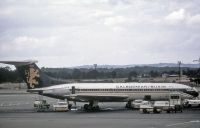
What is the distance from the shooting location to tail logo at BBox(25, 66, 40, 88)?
64562mm

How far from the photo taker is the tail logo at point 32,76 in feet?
212

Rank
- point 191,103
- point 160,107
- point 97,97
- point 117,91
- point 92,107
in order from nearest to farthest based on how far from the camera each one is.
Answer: point 160,107 < point 97,97 < point 92,107 < point 117,91 < point 191,103

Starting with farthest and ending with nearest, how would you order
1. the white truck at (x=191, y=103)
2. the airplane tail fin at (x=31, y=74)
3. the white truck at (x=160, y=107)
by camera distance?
the white truck at (x=191, y=103), the airplane tail fin at (x=31, y=74), the white truck at (x=160, y=107)

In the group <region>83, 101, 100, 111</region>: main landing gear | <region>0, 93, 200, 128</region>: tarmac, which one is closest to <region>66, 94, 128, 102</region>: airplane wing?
<region>83, 101, 100, 111</region>: main landing gear

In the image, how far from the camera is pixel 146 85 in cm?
6512

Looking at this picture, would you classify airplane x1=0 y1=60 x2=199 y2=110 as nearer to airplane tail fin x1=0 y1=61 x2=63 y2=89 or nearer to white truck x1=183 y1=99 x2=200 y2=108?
airplane tail fin x1=0 y1=61 x2=63 y2=89

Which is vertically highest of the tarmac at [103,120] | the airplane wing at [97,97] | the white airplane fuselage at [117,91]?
the white airplane fuselage at [117,91]

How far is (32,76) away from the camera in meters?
64.8

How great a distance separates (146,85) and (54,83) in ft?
46.5

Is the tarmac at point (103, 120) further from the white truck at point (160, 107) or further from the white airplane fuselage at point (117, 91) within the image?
the white airplane fuselage at point (117, 91)

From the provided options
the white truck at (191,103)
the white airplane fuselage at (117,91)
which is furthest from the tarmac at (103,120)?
the white truck at (191,103)

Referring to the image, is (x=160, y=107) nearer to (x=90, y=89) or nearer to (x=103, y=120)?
(x=90, y=89)

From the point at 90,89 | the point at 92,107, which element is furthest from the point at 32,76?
the point at 92,107

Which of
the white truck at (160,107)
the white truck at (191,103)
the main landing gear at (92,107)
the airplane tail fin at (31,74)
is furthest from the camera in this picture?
the white truck at (191,103)
